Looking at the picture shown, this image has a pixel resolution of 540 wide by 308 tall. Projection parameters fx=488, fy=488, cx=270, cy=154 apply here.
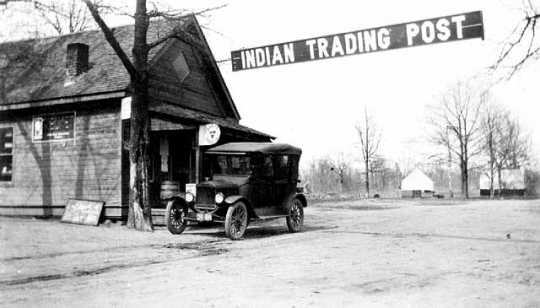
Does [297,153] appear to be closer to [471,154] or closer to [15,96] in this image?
[15,96]

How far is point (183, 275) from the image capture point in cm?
648

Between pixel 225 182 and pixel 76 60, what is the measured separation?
7890 millimetres

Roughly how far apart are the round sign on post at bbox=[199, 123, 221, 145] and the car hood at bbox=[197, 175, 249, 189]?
1.17 m

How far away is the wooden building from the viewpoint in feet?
48.1

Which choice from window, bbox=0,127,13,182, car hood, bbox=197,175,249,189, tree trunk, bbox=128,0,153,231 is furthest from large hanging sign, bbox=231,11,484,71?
window, bbox=0,127,13,182

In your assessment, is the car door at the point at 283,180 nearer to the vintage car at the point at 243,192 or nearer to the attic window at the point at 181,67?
the vintage car at the point at 243,192

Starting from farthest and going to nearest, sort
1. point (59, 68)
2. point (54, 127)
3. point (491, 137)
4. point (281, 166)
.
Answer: point (491, 137)
point (59, 68)
point (54, 127)
point (281, 166)

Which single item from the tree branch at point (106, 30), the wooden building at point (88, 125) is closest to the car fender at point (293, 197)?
the wooden building at point (88, 125)

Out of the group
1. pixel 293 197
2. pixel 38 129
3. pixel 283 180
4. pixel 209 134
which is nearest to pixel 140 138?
pixel 209 134

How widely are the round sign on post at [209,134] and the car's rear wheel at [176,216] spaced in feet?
6.36

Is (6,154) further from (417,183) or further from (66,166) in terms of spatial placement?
(417,183)

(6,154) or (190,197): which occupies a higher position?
(6,154)

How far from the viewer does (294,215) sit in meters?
13.1

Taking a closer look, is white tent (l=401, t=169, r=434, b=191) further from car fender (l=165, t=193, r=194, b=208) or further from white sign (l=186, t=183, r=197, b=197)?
white sign (l=186, t=183, r=197, b=197)
